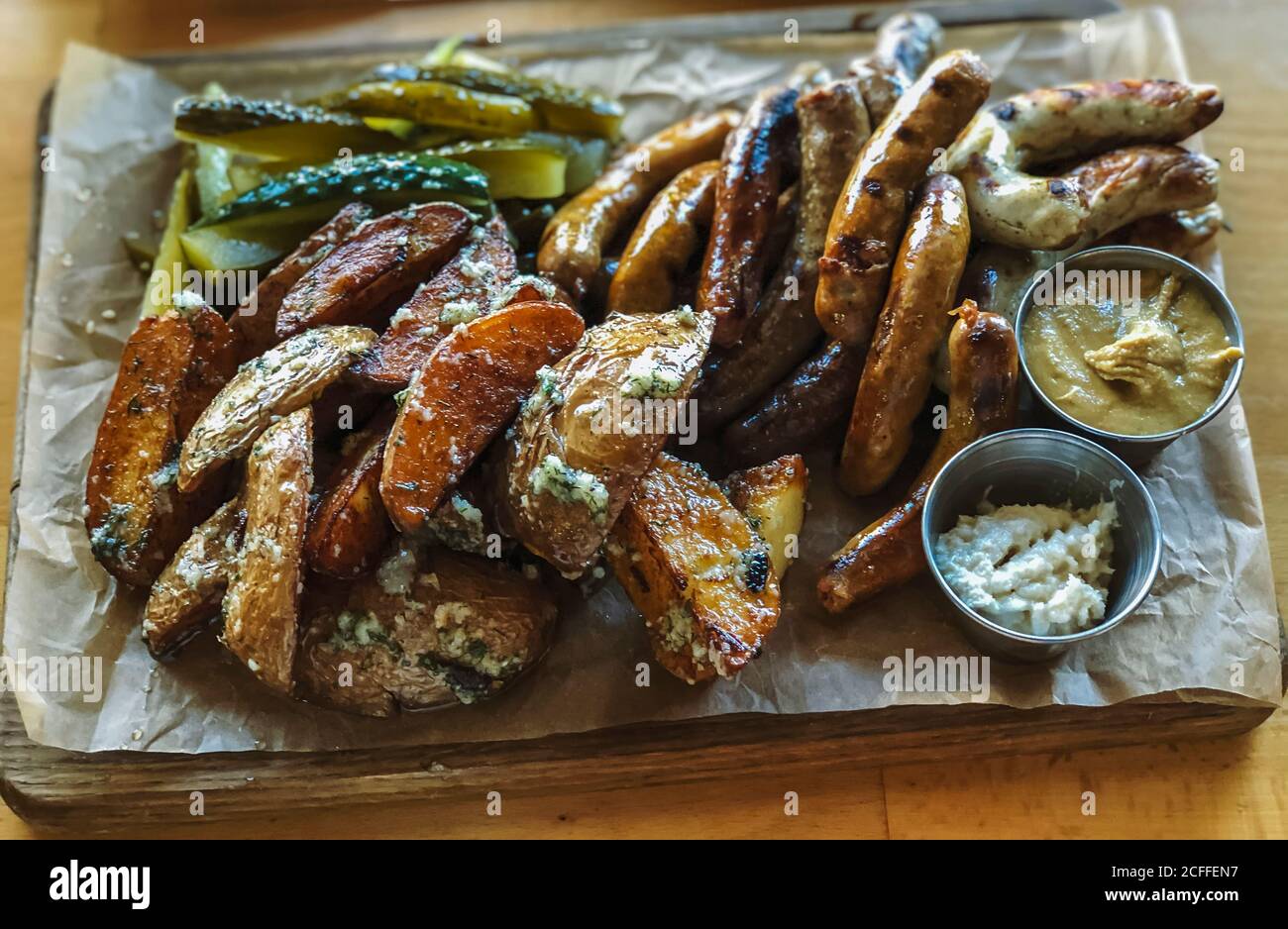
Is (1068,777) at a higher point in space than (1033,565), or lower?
lower

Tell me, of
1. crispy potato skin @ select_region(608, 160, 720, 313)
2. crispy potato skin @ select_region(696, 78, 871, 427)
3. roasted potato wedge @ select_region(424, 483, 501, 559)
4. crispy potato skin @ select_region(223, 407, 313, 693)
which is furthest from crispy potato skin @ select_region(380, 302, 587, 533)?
crispy potato skin @ select_region(696, 78, 871, 427)

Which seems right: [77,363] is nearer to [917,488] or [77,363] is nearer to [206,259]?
[206,259]

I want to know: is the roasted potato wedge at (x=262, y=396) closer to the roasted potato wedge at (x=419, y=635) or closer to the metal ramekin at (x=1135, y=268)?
the roasted potato wedge at (x=419, y=635)

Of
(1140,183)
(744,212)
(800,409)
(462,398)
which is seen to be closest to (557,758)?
(462,398)

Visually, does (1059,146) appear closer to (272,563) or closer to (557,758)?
(557,758)

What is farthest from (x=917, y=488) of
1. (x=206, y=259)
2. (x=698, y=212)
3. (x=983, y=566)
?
(x=206, y=259)

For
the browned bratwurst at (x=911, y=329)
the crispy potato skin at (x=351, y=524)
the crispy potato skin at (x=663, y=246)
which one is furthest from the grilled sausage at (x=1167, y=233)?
the crispy potato skin at (x=351, y=524)
